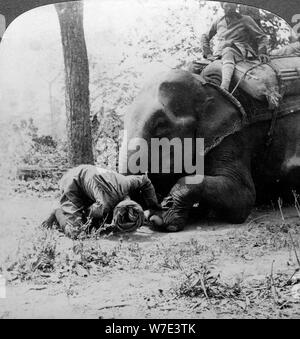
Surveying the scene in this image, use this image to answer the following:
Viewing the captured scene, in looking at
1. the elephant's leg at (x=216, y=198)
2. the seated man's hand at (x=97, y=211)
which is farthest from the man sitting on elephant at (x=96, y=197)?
the elephant's leg at (x=216, y=198)

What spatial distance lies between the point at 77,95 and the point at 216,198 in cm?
87

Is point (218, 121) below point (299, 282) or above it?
above

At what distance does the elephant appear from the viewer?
11.4 feet

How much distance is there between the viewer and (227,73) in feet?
11.6

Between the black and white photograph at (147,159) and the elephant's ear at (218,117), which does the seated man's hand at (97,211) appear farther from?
the elephant's ear at (218,117)

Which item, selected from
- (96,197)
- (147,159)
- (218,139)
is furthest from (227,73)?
(96,197)

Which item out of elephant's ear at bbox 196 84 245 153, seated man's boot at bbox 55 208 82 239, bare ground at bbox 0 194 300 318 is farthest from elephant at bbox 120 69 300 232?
seated man's boot at bbox 55 208 82 239

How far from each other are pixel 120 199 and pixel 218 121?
25.7 inches

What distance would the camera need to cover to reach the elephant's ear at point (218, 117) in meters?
3.57

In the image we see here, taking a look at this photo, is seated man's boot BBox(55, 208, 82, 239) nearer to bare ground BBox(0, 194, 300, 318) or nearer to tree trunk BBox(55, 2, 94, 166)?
bare ground BBox(0, 194, 300, 318)

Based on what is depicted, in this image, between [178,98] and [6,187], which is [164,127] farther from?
[6,187]
